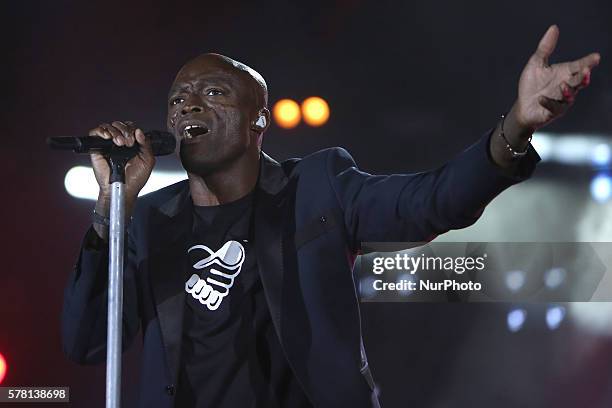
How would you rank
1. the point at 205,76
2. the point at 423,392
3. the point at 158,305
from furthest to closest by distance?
the point at 423,392 < the point at 205,76 < the point at 158,305

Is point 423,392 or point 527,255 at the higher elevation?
point 527,255

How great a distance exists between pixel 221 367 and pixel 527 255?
2506 mm

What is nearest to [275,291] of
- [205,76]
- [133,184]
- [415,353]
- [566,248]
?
[133,184]

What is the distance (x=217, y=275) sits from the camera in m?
2.21

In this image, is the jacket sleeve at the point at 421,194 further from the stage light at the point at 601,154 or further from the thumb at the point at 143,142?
the stage light at the point at 601,154

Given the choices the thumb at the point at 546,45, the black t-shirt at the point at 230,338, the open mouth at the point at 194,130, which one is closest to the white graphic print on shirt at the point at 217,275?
the black t-shirt at the point at 230,338

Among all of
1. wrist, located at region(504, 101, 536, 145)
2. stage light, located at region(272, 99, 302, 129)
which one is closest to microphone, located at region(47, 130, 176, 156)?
wrist, located at region(504, 101, 536, 145)

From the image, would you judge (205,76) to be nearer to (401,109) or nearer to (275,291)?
(275,291)

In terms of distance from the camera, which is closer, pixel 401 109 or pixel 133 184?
pixel 133 184

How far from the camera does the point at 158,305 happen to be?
2217 mm

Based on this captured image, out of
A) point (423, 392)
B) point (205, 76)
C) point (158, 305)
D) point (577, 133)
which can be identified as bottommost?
point (423, 392)

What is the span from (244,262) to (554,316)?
2460mm

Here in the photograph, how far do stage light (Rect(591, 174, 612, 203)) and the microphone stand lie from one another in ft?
10.1

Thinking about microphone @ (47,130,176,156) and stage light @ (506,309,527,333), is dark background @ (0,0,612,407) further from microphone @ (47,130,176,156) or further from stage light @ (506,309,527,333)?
microphone @ (47,130,176,156)
